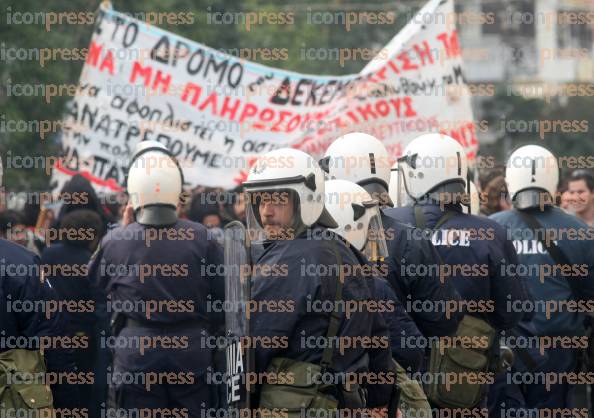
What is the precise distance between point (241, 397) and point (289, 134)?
23.2 feet

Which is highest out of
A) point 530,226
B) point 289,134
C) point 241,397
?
point 289,134

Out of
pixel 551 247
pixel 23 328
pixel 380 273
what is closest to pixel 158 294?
pixel 23 328

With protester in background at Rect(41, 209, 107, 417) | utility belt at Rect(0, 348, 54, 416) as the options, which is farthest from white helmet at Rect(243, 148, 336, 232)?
protester in background at Rect(41, 209, 107, 417)

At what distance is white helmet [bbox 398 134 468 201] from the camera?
9.30 meters

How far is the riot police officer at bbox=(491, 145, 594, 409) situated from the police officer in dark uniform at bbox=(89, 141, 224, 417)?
7.41ft

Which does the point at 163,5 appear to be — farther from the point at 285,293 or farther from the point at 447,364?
the point at 285,293

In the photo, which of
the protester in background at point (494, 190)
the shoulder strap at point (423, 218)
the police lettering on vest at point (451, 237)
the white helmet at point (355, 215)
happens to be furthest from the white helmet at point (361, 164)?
the protester in background at point (494, 190)

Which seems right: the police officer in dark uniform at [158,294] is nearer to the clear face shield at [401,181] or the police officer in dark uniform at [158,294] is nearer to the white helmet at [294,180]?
the clear face shield at [401,181]

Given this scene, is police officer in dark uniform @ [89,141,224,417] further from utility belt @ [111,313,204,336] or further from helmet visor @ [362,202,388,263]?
helmet visor @ [362,202,388,263]

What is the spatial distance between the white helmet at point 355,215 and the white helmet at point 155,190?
1740 millimetres

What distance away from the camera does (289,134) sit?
44.5 ft

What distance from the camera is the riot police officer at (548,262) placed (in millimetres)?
10305

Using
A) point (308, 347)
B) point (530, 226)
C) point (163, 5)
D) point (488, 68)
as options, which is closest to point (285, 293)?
point (308, 347)

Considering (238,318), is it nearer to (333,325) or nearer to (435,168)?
(333,325)
